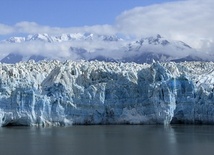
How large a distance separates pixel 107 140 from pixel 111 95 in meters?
12.4

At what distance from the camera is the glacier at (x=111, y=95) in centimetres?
4322

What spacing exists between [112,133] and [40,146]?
8.59m

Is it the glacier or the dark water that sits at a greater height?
the glacier

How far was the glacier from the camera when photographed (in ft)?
142

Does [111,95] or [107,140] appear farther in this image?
[111,95]

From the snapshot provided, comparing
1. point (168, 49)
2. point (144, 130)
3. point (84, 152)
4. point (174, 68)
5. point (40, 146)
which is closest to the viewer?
point (84, 152)

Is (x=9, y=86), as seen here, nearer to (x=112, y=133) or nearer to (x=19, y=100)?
(x=19, y=100)

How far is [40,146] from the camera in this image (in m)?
30.2

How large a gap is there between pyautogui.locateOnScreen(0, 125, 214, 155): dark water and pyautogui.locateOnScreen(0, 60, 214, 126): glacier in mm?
2196

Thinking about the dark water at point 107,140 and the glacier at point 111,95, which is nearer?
the dark water at point 107,140

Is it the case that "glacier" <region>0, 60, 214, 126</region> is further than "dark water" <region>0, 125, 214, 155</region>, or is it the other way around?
"glacier" <region>0, 60, 214, 126</region>

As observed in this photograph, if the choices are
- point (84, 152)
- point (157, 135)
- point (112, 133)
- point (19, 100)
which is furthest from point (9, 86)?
point (84, 152)

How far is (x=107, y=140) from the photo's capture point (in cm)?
3338

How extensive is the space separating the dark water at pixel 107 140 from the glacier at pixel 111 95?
2196mm
